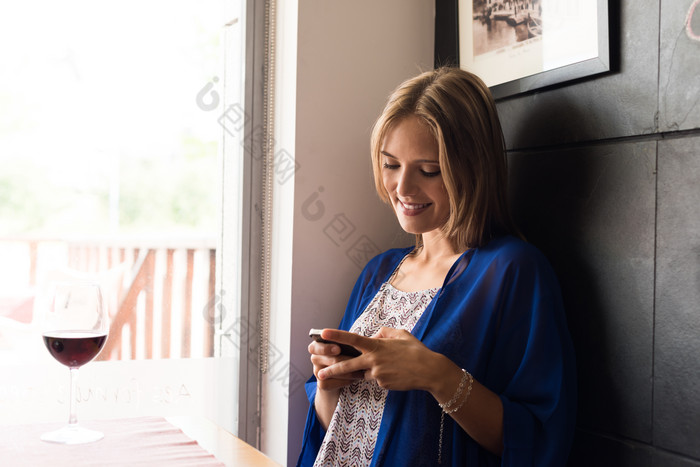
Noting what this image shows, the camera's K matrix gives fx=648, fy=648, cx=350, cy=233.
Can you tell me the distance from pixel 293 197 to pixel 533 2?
26.8 inches

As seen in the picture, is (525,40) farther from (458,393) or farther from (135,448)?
(135,448)

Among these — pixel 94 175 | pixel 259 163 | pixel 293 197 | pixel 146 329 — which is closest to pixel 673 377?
pixel 293 197

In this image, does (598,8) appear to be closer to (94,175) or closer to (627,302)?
(627,302)

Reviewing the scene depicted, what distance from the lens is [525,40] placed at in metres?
1.37

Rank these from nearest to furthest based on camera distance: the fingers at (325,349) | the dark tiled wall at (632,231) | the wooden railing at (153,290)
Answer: the dark tiled wall at (632,231) → the fingers at (325,349) → the wooden railing at (153,290)

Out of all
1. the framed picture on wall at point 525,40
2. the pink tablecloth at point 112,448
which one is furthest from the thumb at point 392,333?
the framed picture on wall at point 525,40

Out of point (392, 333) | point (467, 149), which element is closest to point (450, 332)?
point (392, 333)

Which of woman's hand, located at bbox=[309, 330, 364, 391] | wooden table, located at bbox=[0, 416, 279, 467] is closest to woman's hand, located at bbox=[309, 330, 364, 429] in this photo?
woman's hand, located at bbox=[309, 330, 364, 391]

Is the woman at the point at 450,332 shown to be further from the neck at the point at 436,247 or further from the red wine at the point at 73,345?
the red wine at the point at 73,345

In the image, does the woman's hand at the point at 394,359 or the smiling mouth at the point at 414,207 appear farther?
the smiling mouth at the point at 414,207

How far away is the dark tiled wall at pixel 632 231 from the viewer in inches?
40.2

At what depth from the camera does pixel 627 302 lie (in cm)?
112

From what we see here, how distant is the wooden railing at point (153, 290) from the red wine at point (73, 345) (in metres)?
0.57

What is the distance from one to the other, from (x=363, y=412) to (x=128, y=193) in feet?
2.53
